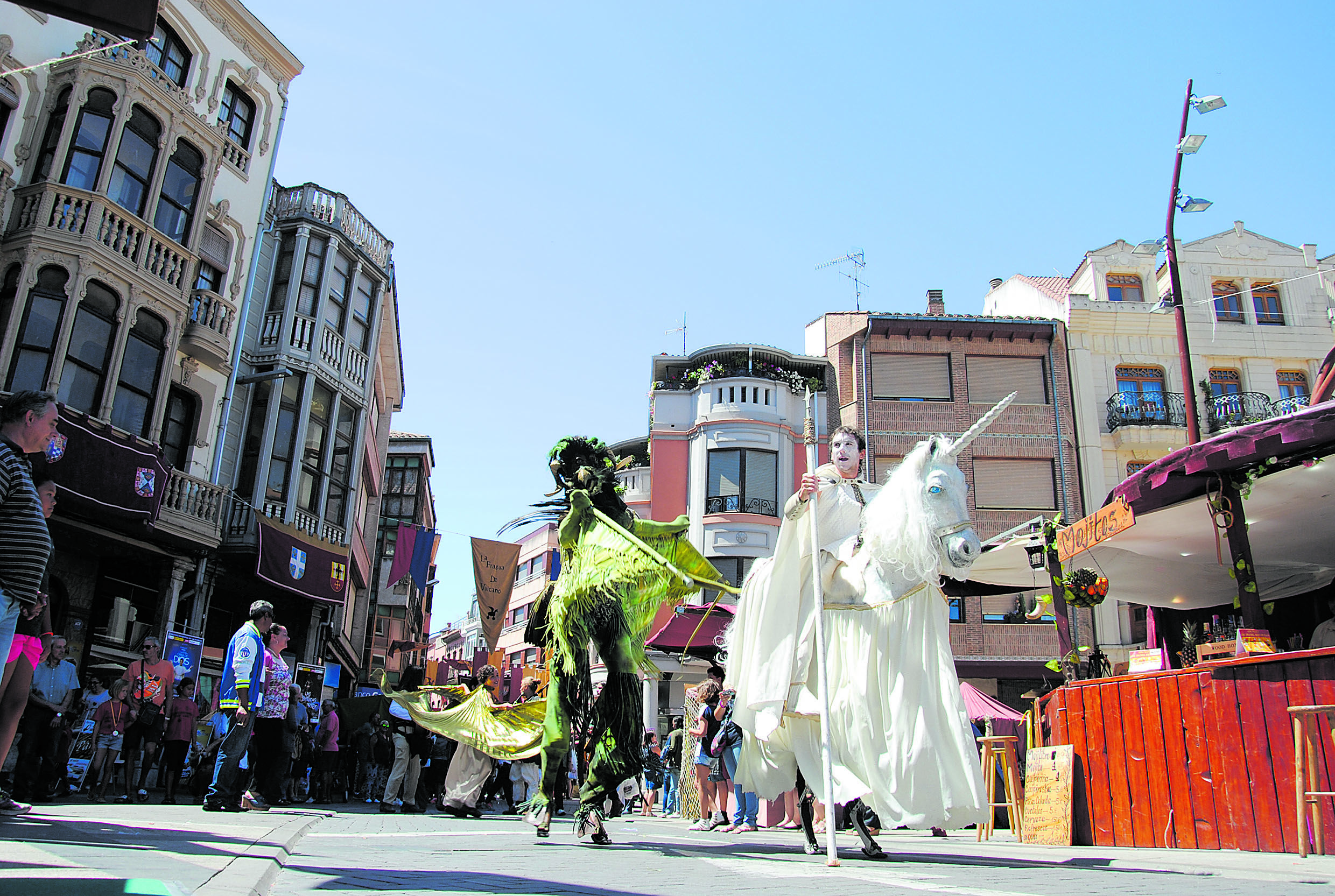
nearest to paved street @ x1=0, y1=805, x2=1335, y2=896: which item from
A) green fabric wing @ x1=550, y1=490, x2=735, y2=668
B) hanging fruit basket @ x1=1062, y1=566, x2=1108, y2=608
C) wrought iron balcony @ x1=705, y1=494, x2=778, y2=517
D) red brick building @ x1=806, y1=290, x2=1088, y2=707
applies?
green fabric wing @ x1=550, y1=490, x2=735, y2=668

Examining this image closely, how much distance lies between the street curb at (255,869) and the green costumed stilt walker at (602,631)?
157cm

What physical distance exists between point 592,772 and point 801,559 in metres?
1.88

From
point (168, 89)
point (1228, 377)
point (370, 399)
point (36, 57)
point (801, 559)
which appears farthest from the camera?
point (1228, 377)

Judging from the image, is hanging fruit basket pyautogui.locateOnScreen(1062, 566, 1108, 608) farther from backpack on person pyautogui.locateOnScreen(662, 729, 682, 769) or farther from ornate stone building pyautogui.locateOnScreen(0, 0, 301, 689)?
ornate stone building pyautogui.locateOnScreen(0, 0, 301, 689)

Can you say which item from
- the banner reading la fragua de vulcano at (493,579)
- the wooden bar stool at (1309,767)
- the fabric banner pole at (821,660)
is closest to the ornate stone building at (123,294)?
the banner reading la fragua de vulcano at (493,579)

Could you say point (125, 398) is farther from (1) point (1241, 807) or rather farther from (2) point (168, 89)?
(1) point (1241, 807)

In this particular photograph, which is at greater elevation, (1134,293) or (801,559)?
(1134,293)

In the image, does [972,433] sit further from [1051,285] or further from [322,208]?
[1051,285]

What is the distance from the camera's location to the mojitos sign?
8242 mm

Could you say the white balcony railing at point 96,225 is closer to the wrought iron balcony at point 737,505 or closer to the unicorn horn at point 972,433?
the unicorn horn at point 972,433

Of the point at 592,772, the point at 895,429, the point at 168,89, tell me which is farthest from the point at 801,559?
the point at 895,429

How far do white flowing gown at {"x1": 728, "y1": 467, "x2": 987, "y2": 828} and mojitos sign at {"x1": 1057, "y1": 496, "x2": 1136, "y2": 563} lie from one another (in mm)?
3429

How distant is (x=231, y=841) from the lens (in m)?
4.34

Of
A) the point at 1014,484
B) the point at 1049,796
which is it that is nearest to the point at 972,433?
the point at 1049,796
